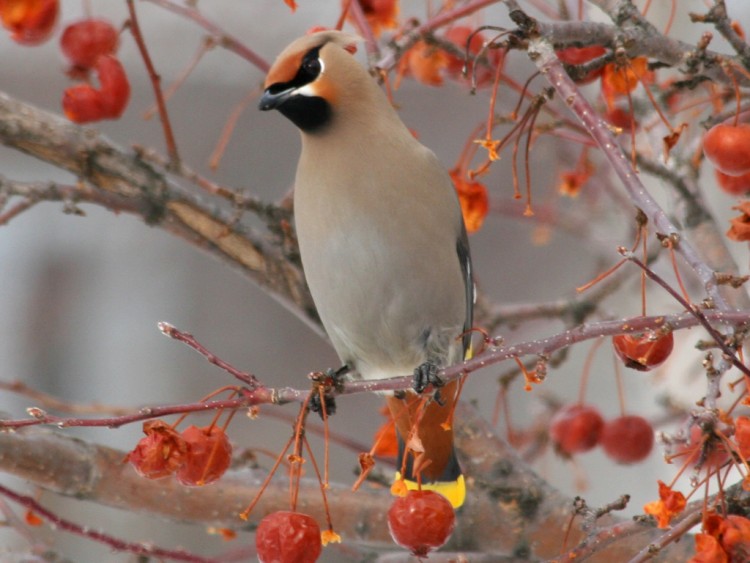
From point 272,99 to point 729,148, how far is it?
0.61m

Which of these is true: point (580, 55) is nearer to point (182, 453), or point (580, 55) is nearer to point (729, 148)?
point (729, 148)

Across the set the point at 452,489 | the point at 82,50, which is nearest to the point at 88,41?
the point at 82,50

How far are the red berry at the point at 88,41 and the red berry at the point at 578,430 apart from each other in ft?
3.17

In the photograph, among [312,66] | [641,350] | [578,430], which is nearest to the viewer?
[641,350]

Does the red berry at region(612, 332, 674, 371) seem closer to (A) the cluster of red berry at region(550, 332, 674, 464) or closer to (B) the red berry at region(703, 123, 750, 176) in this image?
(B) the red berry at region(703, 123, 750, 176)

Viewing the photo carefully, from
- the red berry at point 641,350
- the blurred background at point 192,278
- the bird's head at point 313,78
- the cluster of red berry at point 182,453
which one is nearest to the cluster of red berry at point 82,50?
the bird's head at point 313,78

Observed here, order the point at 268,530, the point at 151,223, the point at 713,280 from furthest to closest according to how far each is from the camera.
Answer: the point at 151,223 → the point at 268,530 → the point at 713,280

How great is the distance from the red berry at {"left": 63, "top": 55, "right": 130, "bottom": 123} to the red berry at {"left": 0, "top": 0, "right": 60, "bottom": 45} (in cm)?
10

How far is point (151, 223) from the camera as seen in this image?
183cm

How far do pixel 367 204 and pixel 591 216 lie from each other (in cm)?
135

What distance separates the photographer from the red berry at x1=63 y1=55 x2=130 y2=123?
5.91 ft

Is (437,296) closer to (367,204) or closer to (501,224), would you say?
(367,204)

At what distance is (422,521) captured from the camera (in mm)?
1301

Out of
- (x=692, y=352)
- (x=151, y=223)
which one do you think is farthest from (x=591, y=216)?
(x=151, y=223)
